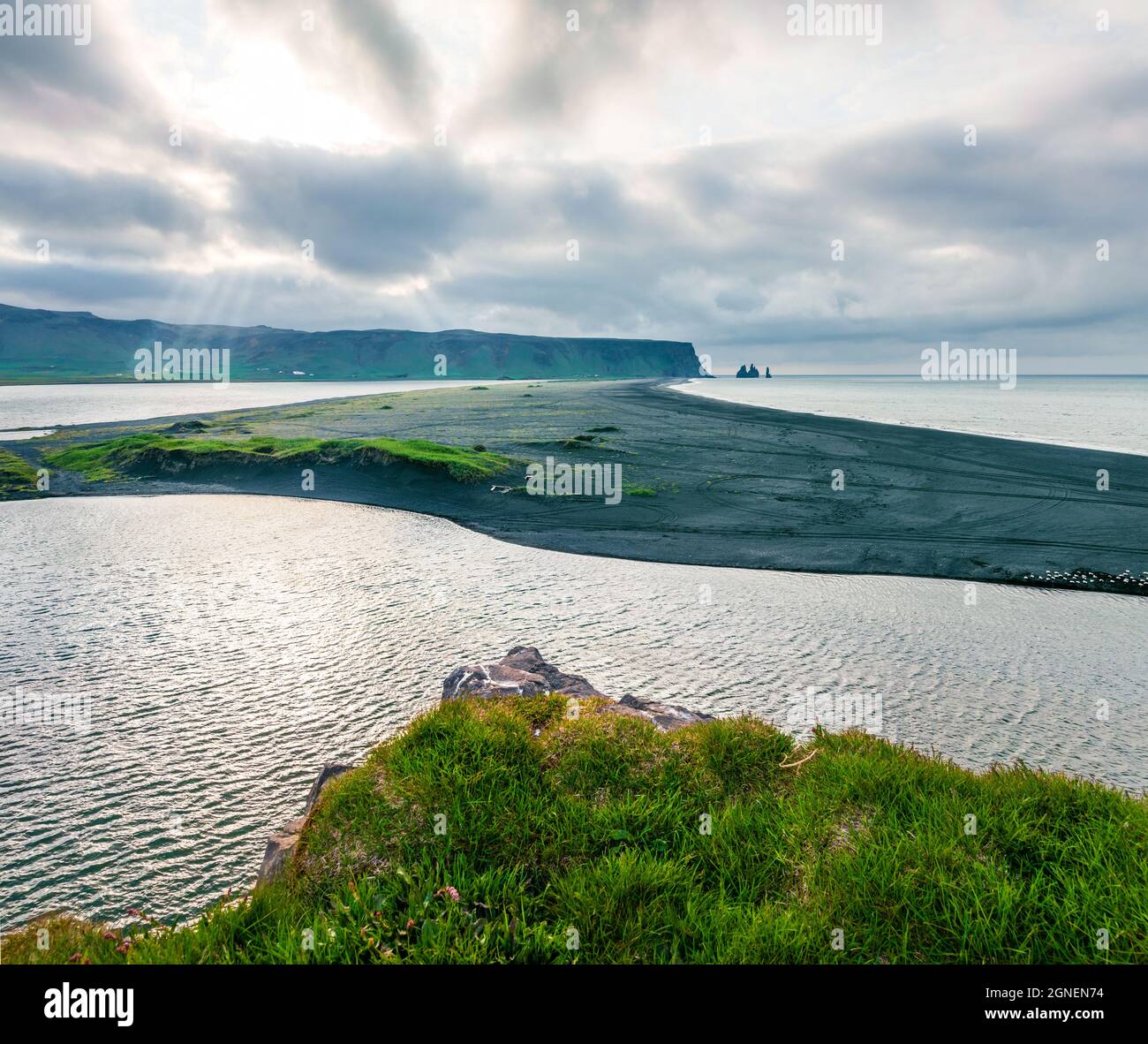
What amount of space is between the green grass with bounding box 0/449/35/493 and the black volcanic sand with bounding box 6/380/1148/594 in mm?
1730

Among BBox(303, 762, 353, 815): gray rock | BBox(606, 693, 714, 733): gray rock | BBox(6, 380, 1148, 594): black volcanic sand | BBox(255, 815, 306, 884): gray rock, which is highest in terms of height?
BBox(6, 380, 1148, 594): black volcanic sand

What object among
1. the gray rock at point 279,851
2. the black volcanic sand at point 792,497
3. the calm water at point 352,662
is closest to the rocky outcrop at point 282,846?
the gray rock at point 279,851

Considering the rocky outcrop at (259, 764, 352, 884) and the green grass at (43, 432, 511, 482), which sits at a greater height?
the green grass at (43, 432, 511, 482)

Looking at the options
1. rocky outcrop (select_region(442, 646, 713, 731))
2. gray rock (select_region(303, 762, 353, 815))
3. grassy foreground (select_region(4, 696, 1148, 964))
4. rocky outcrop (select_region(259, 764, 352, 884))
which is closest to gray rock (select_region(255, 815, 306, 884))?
rocky outcrop (select_region(259, 764, 352, 884))

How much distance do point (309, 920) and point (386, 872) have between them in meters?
0.68

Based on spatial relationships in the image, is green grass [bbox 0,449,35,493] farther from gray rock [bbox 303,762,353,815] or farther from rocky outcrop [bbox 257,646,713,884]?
gray rock [bbox 303,762,353,815]

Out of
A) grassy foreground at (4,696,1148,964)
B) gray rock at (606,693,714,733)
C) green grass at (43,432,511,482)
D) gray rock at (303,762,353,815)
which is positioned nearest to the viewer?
grassy foreground at (4,696,1148,964)

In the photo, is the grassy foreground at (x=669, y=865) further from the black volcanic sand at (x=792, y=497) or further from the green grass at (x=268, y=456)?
the green grass at (x=268, y=456)

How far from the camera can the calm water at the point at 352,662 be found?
822 cm

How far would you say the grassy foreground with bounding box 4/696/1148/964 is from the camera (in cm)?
438

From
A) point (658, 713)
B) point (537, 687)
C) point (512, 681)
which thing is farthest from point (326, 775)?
point (658, 713)

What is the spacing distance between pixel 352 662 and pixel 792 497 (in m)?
28.1

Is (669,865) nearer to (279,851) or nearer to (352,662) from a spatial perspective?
(279,851)
